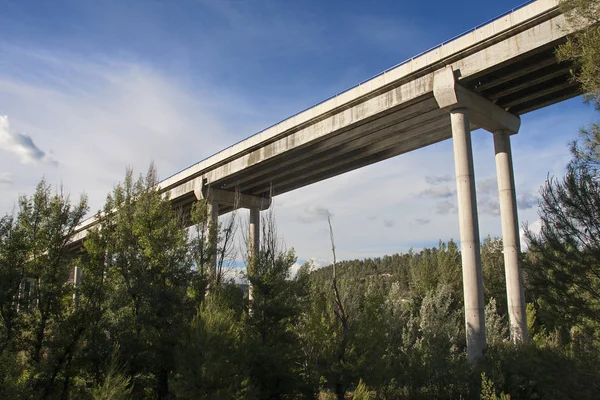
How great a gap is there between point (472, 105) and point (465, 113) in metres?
0.67

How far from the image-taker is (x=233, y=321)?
1472 centimetres

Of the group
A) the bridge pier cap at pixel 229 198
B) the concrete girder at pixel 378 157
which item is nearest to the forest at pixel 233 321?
the concrete girder at pixel 378 157

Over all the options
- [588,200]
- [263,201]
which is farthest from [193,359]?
[263,201]

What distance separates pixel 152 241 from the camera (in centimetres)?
1950

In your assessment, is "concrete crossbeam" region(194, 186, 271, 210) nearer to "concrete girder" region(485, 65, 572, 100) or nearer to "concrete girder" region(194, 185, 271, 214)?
"concrete girder" region(194, 185, 271, 214)

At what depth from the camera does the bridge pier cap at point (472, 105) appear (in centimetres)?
1839

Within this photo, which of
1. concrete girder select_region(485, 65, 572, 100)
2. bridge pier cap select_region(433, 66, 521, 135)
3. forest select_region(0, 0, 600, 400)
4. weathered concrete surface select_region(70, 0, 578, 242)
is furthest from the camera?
bridge pier cap select_region(433, 66, 521, 135)

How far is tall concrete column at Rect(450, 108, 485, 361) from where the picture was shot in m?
17.0

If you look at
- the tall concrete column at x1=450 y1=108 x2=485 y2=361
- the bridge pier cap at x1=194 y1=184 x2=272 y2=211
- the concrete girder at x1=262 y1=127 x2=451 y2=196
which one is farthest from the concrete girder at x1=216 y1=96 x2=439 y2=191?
the concrete girder at x1=262 y1=127 x2=451 y2=196

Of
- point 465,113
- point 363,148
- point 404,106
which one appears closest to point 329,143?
point 363,148

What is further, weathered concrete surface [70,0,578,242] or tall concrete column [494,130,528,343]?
tall concrete column [494,130,528,343]

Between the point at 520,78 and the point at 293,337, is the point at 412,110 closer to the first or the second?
the point at 520,78

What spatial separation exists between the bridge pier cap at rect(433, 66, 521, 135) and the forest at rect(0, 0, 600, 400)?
3.88m

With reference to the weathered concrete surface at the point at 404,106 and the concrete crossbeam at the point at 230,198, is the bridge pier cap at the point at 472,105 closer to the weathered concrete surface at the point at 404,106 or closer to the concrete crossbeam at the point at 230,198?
the weathered concrete surface at the point at 404,106
